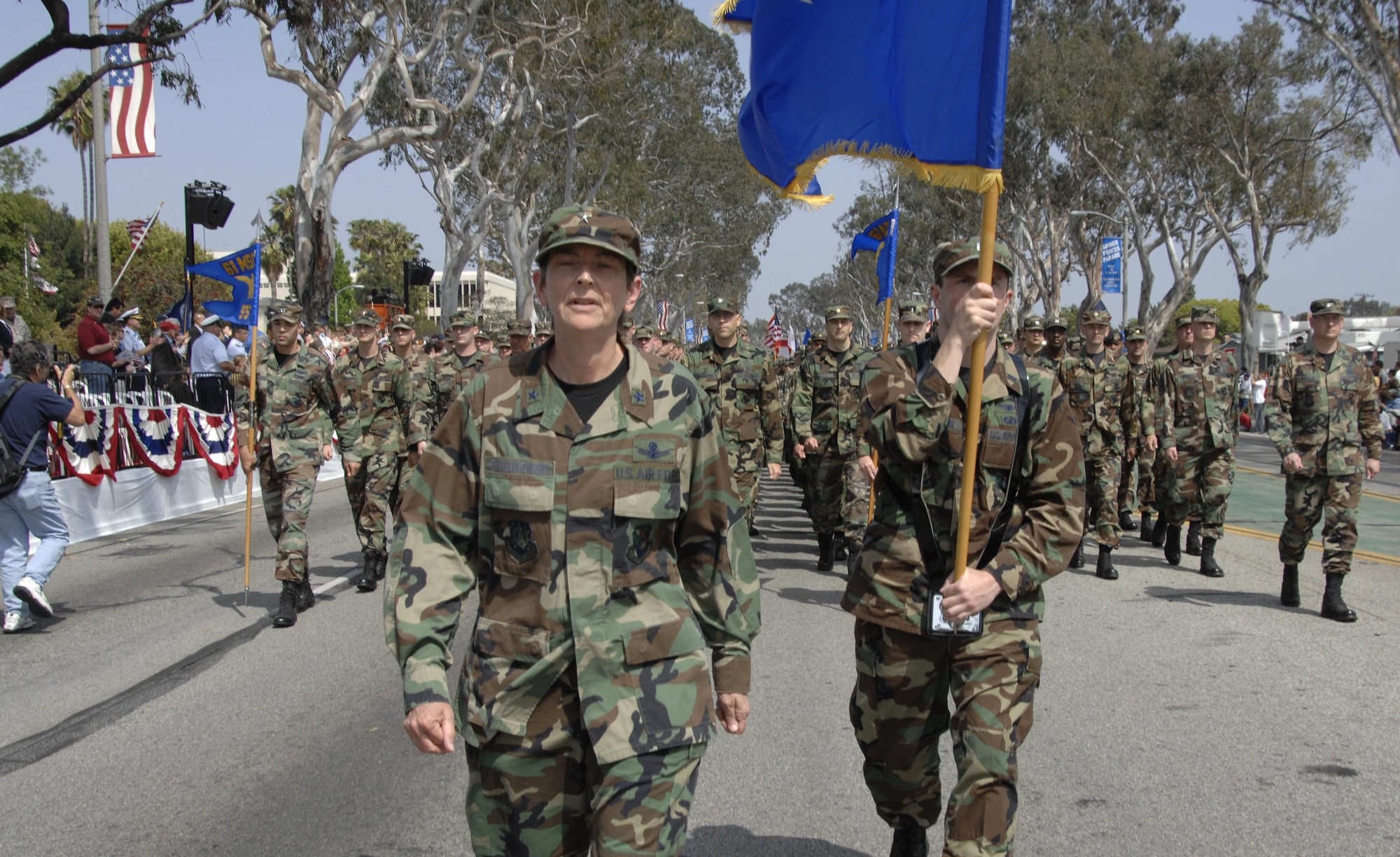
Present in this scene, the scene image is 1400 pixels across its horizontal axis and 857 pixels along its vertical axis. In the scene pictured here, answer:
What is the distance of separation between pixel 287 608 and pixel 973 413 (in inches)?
235

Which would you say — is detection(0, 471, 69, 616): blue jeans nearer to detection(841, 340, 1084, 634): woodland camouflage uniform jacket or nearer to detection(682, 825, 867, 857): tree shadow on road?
detection(682, 825, 867, 857): tree shadow on road

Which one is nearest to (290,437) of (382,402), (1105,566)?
(382,402)

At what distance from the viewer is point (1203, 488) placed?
31.1 ft

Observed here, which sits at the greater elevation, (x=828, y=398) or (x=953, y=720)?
(x=828, y=398)

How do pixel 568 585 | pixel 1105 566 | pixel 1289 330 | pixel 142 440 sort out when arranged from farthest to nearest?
pixel 1289 330
pixel 142 440
pixel 1105 566
pixel 568 585

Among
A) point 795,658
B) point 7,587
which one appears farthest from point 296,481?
point 795,658

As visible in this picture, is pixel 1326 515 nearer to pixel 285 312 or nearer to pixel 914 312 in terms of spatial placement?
pixel 914 312

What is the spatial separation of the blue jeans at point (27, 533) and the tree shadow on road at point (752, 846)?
5.87 m

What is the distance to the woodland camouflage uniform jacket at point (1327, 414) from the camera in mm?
7430

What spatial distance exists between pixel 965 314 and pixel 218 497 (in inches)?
553

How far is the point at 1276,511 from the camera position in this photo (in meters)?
13.7

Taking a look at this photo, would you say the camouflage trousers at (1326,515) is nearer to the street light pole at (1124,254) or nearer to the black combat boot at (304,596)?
the black combat boot at (304,596)

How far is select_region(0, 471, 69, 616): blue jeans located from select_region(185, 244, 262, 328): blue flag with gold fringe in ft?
7.91

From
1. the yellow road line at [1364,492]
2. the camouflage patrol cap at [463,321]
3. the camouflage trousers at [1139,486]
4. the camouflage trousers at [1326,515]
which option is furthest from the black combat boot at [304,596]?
the yellow road line at [1364,492]
